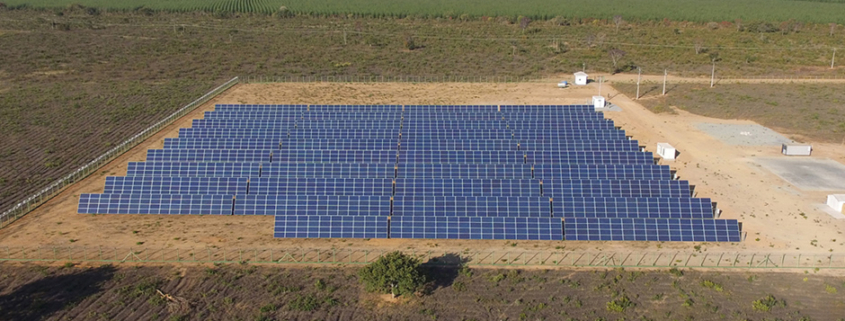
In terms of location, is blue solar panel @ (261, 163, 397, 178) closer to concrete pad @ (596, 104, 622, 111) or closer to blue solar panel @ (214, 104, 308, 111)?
blue solar panel @ (214, 104, 308, 111)

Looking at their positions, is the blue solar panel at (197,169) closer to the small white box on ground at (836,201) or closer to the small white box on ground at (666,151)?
the small white box on ground at (666,151)

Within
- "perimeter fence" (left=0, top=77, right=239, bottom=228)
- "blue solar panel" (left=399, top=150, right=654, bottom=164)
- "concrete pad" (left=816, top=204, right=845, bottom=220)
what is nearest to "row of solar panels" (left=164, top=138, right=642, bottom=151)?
"blue solar panel" (left=399, top=150, right=654, bottom=164)

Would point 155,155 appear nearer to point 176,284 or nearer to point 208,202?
point 208,202

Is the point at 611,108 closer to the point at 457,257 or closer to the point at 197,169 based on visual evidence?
the point at 457,257

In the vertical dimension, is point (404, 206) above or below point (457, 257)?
above

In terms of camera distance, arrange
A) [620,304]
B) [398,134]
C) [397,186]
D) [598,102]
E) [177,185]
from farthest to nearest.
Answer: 1. [598,102]
2. [398,134]
3. [177,185]
4. [397,186]
5. [620,304]

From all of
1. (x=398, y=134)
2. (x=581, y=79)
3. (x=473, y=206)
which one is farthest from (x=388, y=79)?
(x=473, y=206)

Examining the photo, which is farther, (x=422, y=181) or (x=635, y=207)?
(x=422, y=181)

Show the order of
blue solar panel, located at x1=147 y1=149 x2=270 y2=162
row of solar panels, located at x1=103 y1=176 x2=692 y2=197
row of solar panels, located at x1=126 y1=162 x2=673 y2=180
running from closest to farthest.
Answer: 1. row of solar panels, located at x1=103 y1=176 x2=692 y2=197
2. row of solar panels, located at x1=126 y1=162 x2=673 y2=180
3. blue solar panel, located at x1=147 y1=149 x2=270 y2=162
